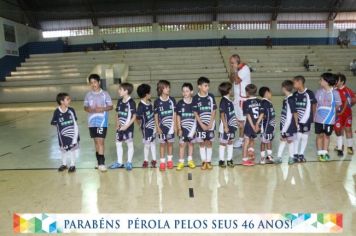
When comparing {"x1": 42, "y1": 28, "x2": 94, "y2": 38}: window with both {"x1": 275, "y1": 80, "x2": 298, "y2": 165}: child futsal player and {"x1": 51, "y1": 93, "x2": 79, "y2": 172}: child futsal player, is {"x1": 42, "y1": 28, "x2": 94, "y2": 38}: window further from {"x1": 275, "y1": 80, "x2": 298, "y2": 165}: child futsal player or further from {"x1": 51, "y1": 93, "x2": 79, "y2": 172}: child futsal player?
{"x1": 275, "y1": 80, "x2": 298, "y2": 165}: child futsal player

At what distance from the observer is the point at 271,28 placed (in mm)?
20391

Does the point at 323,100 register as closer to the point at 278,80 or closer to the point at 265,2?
the point at 278,80

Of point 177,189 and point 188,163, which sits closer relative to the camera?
point 177,189

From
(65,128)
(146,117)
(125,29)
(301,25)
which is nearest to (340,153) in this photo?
(146,117)

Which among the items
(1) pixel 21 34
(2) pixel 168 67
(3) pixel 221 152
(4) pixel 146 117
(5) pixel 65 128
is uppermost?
(1) pixel 21 34

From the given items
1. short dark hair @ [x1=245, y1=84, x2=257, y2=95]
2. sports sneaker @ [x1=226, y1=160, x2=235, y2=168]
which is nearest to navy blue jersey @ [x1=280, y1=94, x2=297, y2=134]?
short dark hair @ [x1=245, y1=84, x2=257, y2=95]

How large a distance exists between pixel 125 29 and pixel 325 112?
18.1 meters

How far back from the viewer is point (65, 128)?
4344 millimetres

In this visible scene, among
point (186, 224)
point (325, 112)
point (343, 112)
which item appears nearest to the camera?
point (186, 224)

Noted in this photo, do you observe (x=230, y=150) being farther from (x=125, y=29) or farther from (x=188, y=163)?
(x=125, y=29)

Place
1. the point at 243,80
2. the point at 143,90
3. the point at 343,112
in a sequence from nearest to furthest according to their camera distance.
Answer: the point at 143,90 → the point at 343,112 → the point at 243,80

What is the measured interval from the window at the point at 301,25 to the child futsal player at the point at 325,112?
57.6 feet

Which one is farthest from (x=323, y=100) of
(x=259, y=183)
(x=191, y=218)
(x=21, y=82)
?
(x=21, y=82)

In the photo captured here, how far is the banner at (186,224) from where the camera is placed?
2590 millimetres
